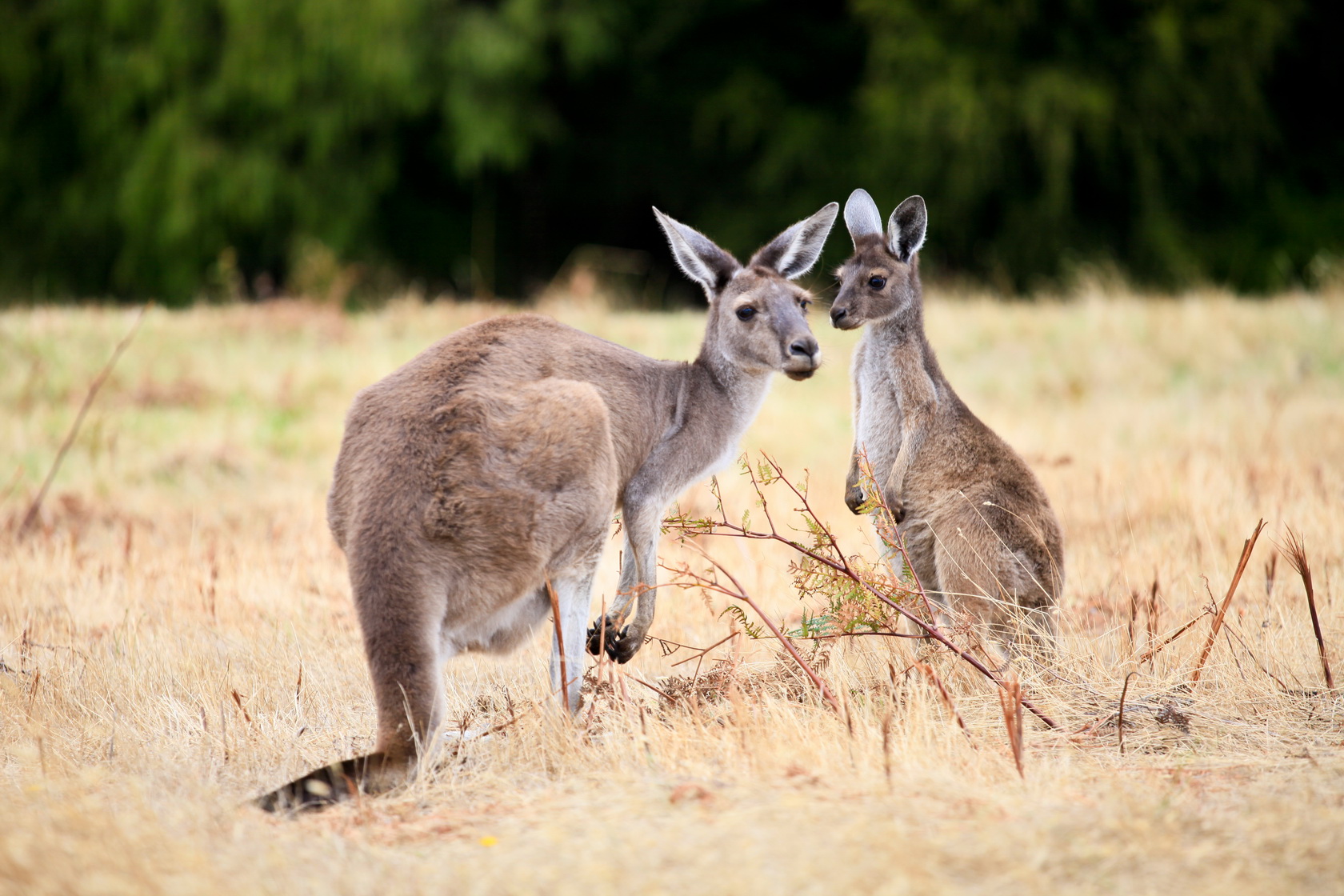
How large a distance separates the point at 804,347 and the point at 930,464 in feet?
2.18

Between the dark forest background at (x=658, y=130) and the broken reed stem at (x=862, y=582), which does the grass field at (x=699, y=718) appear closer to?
the broken reed stem at (x=862, y=582)

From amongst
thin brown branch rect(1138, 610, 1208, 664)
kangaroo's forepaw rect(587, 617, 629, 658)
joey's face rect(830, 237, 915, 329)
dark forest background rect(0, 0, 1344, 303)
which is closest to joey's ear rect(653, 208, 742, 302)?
joey's face rect(830, 237, 915, 329)

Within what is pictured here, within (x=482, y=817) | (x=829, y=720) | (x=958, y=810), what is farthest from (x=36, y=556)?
(x=958, y=810)

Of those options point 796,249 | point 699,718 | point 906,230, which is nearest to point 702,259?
point 796,249

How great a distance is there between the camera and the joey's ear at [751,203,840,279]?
5.12 metres

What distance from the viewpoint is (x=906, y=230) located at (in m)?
5.09

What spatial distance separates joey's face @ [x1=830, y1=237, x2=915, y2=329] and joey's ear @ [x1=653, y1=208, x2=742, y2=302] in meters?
0.46

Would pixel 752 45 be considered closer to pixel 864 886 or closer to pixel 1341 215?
pixel 1341 215

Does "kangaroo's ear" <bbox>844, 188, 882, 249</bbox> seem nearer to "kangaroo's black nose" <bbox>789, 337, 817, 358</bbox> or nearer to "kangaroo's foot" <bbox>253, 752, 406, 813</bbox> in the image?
"kangaroo's black nose" <bbox>789, 337, 817, 358</bbox>

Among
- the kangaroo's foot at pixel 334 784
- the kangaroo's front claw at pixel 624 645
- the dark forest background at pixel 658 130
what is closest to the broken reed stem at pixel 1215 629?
the kangaroo's front claw at pixel 624 645

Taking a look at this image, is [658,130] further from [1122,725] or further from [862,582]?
[1122,725]

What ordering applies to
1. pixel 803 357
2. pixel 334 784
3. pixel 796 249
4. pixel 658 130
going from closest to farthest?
pixel 334 784 → pixel 803 357 → pixel 796 249 → pixel 658 130

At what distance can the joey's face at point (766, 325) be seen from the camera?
4.77 meters

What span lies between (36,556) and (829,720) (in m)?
4.18
